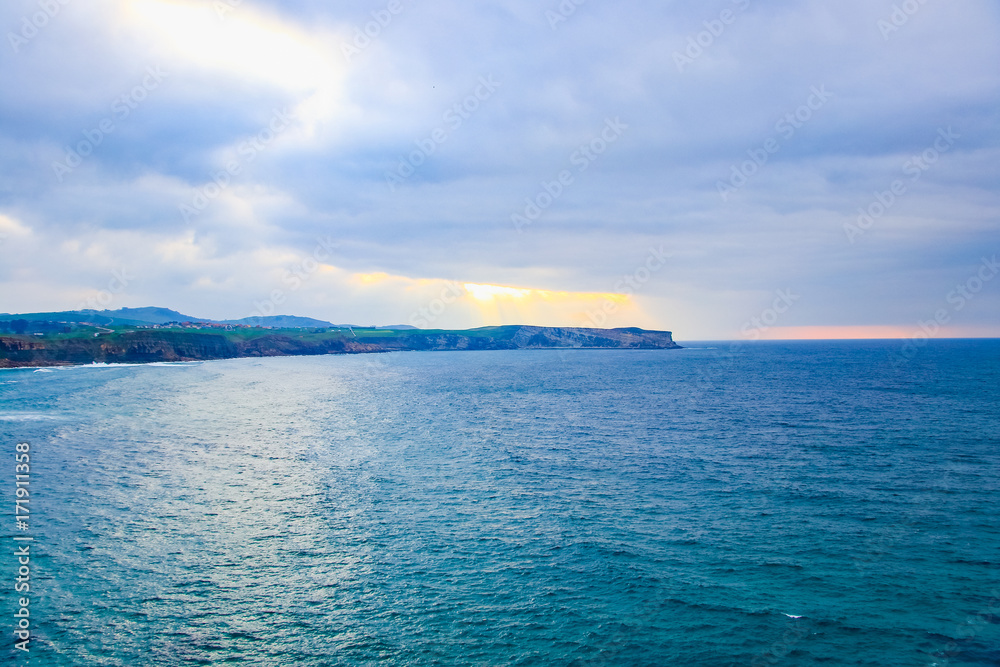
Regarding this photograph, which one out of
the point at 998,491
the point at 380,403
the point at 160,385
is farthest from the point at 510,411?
the point at 160,385

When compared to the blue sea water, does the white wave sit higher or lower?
higher

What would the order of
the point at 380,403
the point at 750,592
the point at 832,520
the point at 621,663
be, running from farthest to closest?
the point at 380,403 < the point at 832,520 < the point at 750,592 < the point at 621,663

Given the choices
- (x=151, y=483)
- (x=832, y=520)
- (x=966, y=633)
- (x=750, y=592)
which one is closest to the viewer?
(x=966, y=633)

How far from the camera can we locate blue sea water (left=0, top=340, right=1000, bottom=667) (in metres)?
25.7

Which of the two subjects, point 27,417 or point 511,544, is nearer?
point 511,544

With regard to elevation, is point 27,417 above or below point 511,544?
above

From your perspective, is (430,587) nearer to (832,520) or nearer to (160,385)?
(832,520)

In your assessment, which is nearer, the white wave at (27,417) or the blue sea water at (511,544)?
the blue sea water at (511,544)

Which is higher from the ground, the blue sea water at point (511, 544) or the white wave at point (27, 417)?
the white wave at point (27, 417)

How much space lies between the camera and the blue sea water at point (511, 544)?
84.4ft

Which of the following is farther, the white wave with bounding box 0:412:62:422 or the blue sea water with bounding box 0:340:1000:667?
the white wave with bounding box 0:412:62:422

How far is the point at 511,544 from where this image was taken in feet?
120

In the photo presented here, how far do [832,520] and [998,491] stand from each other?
1765 cm

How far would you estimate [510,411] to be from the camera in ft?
322
